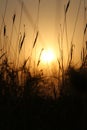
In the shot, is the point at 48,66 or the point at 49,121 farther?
the point at 48,66

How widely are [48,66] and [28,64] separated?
18cm

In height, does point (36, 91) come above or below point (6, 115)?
above

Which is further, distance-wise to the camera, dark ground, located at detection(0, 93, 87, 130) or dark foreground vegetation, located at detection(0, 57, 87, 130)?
dark ground, located at detection(0, 93, 87, 130)

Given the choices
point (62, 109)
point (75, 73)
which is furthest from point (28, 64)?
point (75, 73)

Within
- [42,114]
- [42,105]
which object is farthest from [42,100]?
[42,114]

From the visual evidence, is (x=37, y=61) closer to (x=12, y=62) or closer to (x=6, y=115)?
(x=12, y=62)

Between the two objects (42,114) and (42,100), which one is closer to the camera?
(42,114)

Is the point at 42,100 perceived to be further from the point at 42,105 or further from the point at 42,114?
the point at 42,114

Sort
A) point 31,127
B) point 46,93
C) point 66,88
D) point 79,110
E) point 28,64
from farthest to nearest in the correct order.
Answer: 1. point 28,64
2. point 46,93
3. point 66,88
4. point 79,110
5. point 31,127

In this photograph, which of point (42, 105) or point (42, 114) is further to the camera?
point (42, 105)

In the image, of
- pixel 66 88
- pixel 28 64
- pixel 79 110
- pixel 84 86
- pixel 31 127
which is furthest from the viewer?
pixel 28 64

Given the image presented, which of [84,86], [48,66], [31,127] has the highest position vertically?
[48,66]

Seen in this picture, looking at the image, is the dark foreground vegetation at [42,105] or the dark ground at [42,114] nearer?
the dark foreground vegetation at [42,105]

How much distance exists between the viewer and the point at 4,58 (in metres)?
2.65
